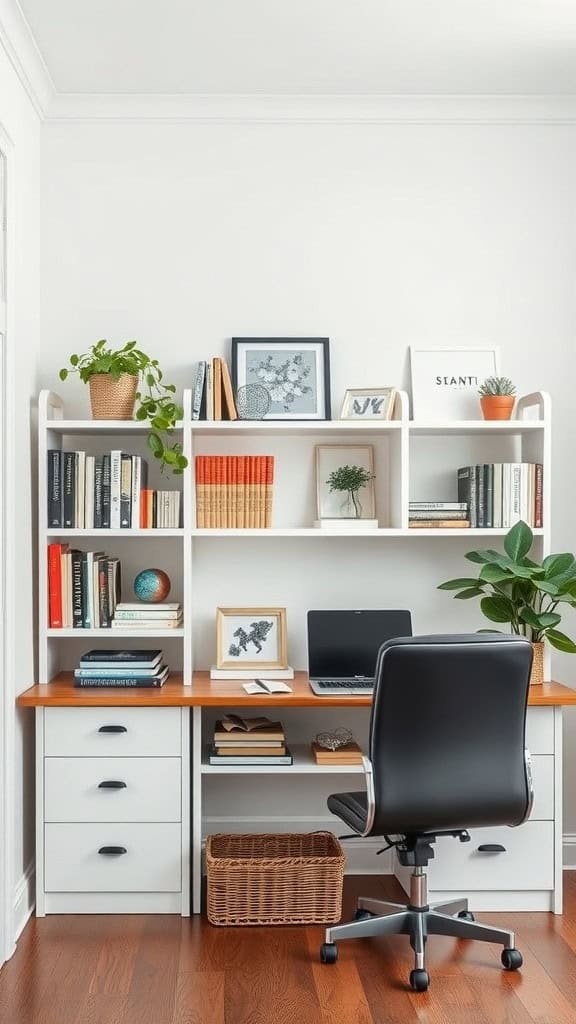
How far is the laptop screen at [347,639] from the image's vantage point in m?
3.56

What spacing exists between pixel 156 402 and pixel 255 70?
1.26 meters

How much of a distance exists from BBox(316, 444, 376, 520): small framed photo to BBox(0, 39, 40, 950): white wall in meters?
1.07

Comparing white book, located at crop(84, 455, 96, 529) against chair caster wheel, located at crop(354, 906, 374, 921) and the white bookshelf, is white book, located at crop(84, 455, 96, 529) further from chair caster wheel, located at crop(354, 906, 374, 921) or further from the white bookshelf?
chair caster wheel, located at crop(354, 906, 374, 921)

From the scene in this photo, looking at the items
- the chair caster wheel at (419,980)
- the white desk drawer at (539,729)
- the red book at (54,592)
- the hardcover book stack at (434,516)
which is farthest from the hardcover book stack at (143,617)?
the chair caster wheel at (419,980)

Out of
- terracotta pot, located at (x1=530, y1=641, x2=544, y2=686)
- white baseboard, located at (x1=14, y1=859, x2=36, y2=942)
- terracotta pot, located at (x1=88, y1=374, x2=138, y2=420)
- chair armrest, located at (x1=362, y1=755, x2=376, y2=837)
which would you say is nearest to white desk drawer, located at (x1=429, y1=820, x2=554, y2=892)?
terracotta pot, located at (x1=530, y1=641, x2=544, y2=686)

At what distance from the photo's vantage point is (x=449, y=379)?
375 cm

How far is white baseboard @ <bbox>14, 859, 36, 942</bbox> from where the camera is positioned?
3055 mm

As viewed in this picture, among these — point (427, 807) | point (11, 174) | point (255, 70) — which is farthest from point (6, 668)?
point (255, 70)

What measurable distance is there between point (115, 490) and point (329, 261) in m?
1.23

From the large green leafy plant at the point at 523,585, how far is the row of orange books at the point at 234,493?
713 mm

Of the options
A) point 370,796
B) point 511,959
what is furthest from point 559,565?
point 511,959

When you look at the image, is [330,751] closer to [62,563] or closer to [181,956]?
[181,956]

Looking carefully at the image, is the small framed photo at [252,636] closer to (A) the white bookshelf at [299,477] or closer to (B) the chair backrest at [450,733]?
(A) the white bookshelf at [299,477]

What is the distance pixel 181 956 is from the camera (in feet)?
9.57
